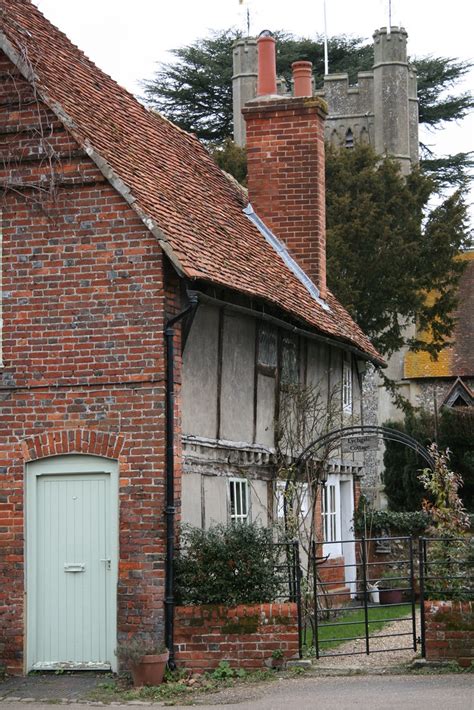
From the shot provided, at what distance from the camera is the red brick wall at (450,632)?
40.9ft

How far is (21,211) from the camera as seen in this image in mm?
13875

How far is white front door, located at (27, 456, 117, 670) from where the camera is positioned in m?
13.4

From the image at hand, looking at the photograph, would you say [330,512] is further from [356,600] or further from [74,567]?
[74,567]

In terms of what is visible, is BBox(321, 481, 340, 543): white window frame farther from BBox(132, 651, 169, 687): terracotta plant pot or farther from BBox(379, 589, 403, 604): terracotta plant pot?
BBox(132, 651, 169, 687): terracotta plant pot

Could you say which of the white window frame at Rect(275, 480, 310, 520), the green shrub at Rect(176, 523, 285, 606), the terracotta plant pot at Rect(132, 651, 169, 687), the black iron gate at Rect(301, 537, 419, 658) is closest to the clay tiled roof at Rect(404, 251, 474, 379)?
the black iron gate at Rect(301, 537, 419, 658)

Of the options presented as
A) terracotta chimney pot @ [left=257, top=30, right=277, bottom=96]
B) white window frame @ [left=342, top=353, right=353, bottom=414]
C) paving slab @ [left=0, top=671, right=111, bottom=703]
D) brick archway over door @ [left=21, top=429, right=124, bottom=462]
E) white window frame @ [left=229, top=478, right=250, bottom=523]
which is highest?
terracotta chimney pot @ [left=257, top=30, right=277, bottom=96]

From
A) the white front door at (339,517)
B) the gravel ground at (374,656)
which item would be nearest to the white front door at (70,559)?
the gravel ground at (374,656)

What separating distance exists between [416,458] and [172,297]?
20985 mm

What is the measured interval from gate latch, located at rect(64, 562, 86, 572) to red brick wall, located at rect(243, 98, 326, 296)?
7179 mm

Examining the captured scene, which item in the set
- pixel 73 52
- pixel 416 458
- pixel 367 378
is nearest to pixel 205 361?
pixel 73 52

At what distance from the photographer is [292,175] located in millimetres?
19281

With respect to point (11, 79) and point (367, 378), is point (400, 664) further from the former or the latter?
point (367, 378)

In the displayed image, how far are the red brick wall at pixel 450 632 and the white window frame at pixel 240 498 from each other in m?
3.47

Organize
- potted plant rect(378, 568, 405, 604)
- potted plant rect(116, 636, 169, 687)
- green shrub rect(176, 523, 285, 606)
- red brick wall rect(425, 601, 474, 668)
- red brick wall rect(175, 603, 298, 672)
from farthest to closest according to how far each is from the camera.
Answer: potted plant rect(378, 568, 405, 604) < green shrub rect(176, 523, 285, 606) < red brick wall rect(175, 603, 298, 672) < red brick wall rect(425, 601, 474, 668) < potted plant rect(116, 636, 169, 687)
